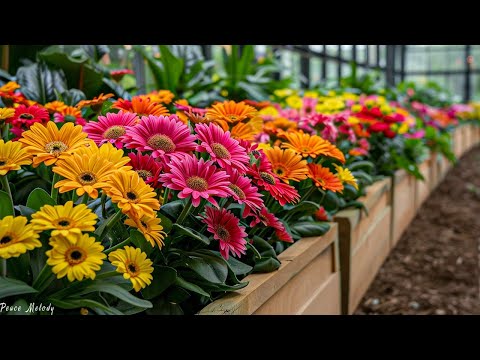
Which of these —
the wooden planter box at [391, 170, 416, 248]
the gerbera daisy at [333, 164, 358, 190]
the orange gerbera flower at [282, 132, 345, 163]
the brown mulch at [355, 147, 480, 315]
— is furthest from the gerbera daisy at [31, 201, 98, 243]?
the wooden planter box at [391, 170, 416, 248]

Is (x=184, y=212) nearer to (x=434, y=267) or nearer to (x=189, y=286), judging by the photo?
(x=189, y=286)

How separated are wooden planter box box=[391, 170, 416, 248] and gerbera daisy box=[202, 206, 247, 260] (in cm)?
216

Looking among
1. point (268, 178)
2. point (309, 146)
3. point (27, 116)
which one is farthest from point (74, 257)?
point (309, 146)

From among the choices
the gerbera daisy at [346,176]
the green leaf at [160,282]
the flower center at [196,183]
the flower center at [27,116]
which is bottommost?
the gerbera daisy at [346,176]

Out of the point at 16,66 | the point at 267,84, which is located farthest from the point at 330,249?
the point at 267,84

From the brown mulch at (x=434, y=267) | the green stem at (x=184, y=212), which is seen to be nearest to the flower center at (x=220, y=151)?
the green stem at (x=184, y=212)

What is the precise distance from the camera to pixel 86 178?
0.93 m

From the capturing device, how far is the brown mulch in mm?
2527

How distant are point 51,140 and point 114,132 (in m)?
0.13

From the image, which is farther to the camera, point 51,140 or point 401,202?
point 401,202

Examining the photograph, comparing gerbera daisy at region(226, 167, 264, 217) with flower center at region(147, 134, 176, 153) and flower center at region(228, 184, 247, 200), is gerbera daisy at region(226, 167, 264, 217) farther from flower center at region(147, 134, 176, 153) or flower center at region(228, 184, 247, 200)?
flower center at region(147, 134, 176, 153)

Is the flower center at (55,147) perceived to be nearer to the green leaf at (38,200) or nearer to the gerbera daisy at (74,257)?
the green leaf at (38,200)

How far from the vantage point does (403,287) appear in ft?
8.98

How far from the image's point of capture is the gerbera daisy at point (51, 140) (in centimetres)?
100
